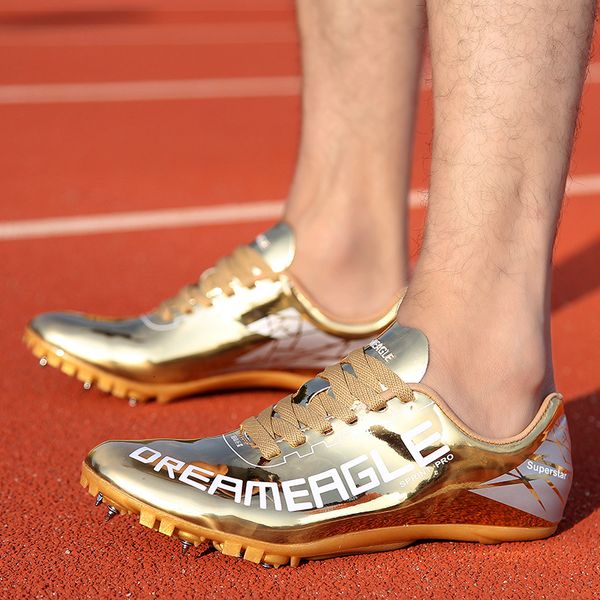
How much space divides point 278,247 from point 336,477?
0.63 metres

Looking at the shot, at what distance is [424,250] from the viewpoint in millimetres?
1460

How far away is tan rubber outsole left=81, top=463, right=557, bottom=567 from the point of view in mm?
1345

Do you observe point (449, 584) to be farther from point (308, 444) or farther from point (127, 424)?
point (127, 424)

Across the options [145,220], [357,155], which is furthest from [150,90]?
[357,155]

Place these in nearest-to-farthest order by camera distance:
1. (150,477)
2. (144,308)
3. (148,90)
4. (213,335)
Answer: (150,477) → (213,335) → (144,308) → (148,90)

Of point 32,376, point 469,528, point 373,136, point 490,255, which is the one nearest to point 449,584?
point 469,528

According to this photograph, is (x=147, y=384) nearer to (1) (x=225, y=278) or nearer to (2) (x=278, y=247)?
(1) (x=225, y=278)

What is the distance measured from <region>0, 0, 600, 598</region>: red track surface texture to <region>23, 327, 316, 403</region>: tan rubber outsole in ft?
0.10

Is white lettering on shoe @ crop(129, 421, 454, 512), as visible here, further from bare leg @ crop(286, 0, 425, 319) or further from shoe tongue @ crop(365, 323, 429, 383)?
bare leg @ crop(286, 0, 425, 319)

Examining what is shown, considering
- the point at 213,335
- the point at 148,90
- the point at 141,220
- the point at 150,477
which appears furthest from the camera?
the point at 148,90

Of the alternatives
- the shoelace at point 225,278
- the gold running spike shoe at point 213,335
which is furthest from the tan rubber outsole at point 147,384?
the shoelace at point 225,278

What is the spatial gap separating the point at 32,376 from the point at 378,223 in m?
0.77

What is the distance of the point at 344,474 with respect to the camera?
1378 mm

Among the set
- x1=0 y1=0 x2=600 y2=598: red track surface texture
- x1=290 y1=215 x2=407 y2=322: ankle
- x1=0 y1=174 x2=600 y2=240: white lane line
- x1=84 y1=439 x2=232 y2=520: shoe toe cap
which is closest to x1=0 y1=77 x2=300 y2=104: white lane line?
x1=0 y1=0 x2=600 y2=598: red track surface texture
